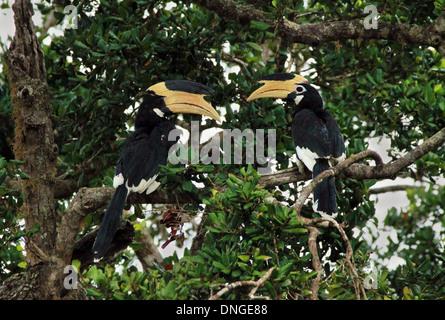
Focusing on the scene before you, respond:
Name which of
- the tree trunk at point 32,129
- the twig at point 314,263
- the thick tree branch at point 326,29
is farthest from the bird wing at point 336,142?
the tree trunk at point 32,129

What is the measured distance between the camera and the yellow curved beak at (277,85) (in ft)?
13.8

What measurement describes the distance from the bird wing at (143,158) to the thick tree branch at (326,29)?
956 millimetres

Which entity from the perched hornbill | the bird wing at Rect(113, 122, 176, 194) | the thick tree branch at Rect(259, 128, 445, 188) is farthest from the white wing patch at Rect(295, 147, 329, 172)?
the bird wing at Rect(113, 122, 176, 194)

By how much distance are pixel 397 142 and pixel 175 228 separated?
2.01 metres

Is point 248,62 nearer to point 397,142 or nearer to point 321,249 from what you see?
point 397,142

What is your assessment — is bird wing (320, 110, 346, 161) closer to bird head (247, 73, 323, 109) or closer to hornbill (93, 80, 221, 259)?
bird head (247, 73, 323, 109)

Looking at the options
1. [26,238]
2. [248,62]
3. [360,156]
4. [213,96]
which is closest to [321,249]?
[360,156]

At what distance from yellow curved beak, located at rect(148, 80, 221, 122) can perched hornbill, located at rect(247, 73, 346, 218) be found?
1.02 feet

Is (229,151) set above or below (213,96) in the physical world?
below

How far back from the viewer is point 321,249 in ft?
13.0

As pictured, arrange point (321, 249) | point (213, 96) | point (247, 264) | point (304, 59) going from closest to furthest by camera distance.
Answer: point (247, 264) → point (321, 249) → point (213, 96) → point (304, 59)

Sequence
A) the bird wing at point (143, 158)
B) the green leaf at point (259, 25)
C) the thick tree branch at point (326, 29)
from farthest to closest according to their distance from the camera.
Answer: the thick tree branch at point (326, 29), the green leaf at point (259, 25), the bird wing at point (143, 158)

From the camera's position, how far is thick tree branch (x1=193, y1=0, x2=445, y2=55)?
432 cm

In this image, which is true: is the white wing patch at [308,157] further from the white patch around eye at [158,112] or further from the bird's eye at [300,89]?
the white patch around eye at [158,112]
